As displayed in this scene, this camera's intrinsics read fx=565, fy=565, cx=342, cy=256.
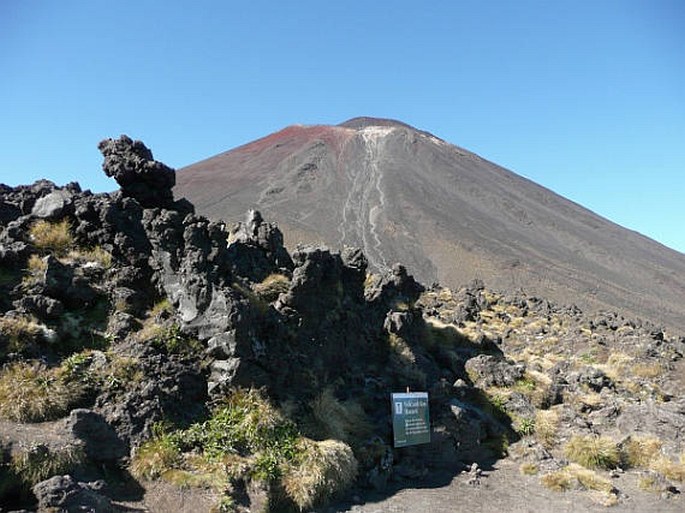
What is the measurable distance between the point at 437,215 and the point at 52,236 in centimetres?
7342

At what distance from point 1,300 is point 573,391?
562 inches

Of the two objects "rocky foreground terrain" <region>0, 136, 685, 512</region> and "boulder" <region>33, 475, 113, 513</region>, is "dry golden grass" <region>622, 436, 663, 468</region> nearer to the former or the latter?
"rocky foreground terrain" <region>0, 136, 685, 512</region>

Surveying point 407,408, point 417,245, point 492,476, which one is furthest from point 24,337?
point 417,245

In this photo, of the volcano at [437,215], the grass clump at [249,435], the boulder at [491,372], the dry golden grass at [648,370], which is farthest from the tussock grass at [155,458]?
the volcano at [437,215]

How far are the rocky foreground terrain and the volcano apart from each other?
Answer: 46.3m

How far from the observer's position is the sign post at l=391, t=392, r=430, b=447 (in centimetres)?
1115

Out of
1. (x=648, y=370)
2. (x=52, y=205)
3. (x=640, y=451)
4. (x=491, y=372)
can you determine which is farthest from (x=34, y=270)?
(x=648, y=370)

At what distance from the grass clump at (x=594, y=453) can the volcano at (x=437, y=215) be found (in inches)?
1818

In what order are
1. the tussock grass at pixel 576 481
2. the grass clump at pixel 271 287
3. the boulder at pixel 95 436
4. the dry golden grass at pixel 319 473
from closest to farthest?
1. the boulder at pixel 95 436
2. the dry golden grass at pixel 319 473
3. the tussock grass at pixel 576 481
4. the grass clump at pixel 271 287

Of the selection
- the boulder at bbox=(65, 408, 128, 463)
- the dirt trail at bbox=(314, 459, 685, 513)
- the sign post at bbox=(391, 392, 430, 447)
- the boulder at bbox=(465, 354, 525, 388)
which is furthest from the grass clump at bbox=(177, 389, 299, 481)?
the boulder at bbox=(465, 354, 525, 388)

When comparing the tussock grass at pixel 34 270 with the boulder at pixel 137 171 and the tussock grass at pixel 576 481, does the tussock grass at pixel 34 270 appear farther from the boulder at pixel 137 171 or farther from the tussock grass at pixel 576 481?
the tussock grass at pixel 576 481

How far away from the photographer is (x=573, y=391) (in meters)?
16.0

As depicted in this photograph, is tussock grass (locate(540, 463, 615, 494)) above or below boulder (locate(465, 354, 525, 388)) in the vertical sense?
below

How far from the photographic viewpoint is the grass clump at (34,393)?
26.4 ft
